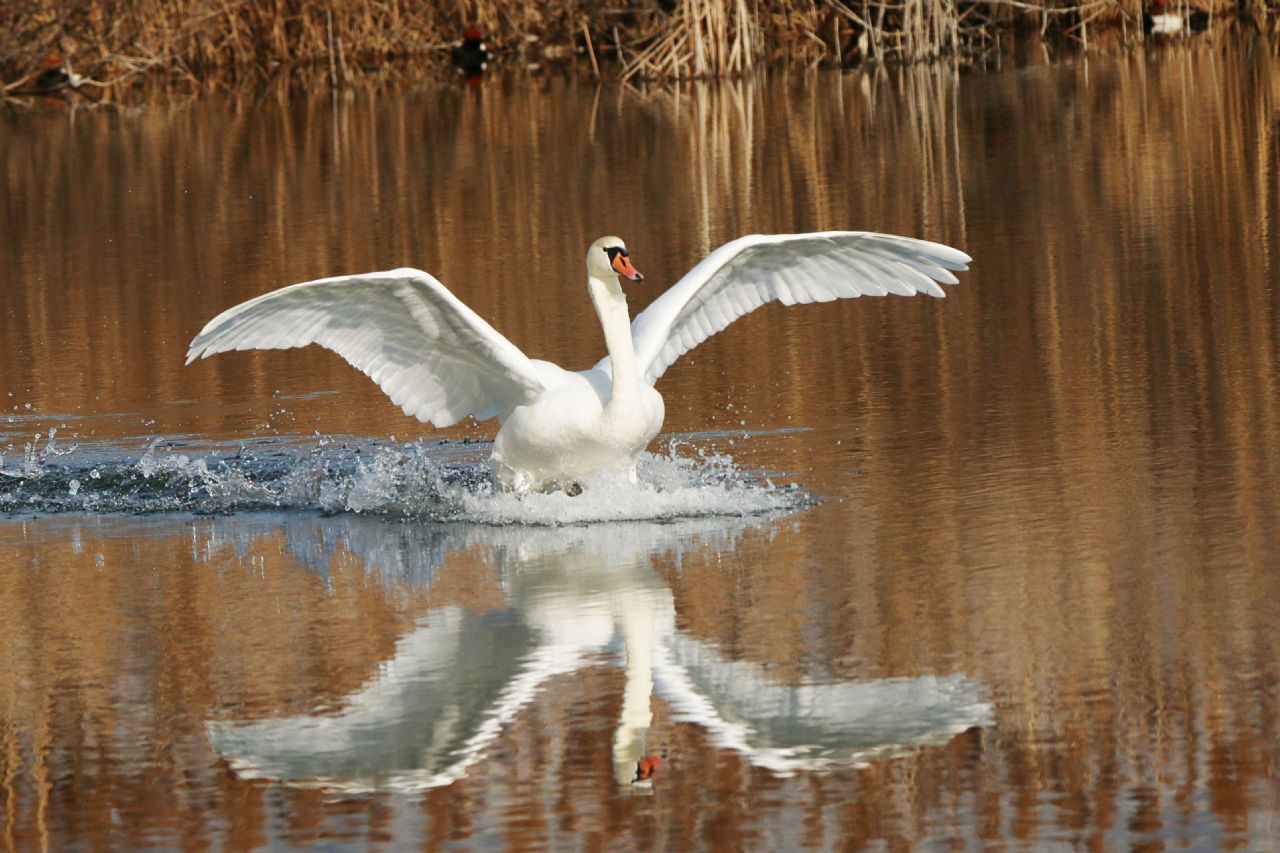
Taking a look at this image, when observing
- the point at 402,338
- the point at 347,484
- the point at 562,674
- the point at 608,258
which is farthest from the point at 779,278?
the point at 562,674

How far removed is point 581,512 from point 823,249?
1.75 meters

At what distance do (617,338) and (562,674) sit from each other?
2510 mm

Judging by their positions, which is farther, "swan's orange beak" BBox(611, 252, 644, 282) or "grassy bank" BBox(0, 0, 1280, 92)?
"grassy bank" BBox(0, 0, 1280, 92)

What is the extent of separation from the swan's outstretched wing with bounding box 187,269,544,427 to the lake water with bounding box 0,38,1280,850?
1.31 feet

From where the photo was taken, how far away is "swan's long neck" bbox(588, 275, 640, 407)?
9039mm

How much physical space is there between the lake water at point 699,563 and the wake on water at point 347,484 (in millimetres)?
27

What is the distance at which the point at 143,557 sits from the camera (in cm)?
894

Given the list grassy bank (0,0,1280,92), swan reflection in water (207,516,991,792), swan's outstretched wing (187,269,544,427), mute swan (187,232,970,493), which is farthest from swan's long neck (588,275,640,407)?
grassy bank (0,0,1280,92)

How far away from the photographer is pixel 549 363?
9.88 metres

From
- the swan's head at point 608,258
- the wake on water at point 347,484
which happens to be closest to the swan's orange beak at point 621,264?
the swan's head at point 608,258

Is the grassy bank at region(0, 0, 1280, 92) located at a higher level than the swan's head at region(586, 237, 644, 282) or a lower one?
higher

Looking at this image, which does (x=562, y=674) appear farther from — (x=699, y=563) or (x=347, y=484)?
(x=347, y=484)

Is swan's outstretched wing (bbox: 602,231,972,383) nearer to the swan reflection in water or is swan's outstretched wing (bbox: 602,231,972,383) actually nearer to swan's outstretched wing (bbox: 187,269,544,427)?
swan's outstretched wing (bbox: 187,269,544,427)

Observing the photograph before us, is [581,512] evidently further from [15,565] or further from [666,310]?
[15,565]
